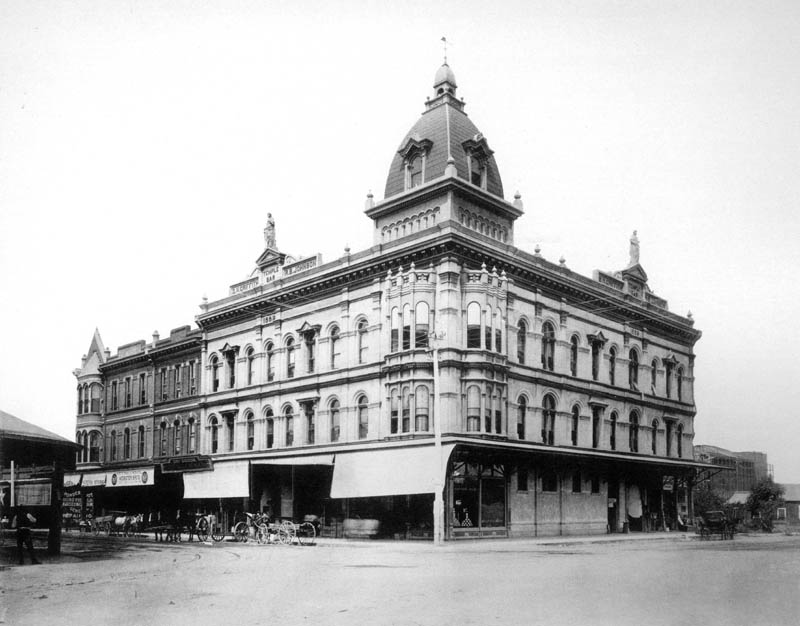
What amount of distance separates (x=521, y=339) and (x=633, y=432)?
463 inches

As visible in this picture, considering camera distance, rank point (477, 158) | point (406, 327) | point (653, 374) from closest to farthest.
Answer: point (406, 327) → point (477, 158) → point (653, 374)

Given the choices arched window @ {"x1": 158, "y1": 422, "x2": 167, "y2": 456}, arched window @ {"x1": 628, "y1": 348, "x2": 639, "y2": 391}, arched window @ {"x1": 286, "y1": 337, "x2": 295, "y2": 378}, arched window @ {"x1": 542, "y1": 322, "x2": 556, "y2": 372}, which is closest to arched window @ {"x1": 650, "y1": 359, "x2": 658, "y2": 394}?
arched window @ {"x1": 628, "y1": 348, "x2": 639, "y2": 391}

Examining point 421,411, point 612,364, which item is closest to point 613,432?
point 612,364

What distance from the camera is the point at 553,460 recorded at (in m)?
39.1

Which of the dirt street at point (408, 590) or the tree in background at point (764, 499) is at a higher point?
the dirt street at point (408, 590)

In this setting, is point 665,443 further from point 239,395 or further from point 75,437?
point 75,437

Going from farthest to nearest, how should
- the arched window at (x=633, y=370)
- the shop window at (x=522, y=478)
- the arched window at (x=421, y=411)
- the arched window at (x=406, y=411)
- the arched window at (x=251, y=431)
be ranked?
the arched window at (x=633, y=370)
the arched window at (x=251, y=431)
the shop window at (x=522, y=478)
the arched window at (x=406, y=411)
the arched window at (x=421, y=411)

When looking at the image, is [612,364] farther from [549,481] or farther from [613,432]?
[549,481]

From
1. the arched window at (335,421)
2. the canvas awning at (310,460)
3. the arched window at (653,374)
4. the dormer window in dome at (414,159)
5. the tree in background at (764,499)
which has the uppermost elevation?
the dormer window in dome at (414,159)

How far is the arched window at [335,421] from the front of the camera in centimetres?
4097

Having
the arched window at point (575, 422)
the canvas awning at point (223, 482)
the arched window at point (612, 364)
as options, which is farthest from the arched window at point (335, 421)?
the arched window at point (612, 364)

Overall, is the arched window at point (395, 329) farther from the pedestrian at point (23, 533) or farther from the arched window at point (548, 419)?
the pedestrian at point (23, 533)

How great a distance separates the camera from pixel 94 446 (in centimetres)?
6078

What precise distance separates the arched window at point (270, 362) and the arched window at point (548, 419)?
14682mm
